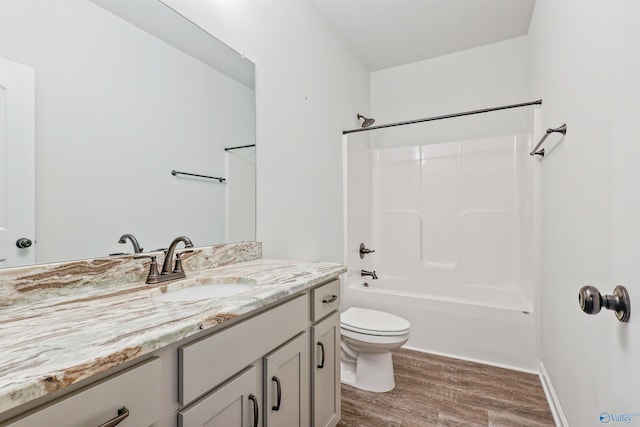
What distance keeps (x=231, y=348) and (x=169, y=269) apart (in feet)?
1.63

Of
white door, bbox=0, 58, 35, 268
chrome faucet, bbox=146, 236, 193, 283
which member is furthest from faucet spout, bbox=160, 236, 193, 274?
white door, bbox=0, 58, 35, 268

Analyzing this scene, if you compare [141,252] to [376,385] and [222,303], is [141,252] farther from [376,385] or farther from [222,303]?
[376,385]

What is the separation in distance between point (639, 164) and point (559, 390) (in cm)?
161

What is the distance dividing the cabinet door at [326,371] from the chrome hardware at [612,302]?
89cm

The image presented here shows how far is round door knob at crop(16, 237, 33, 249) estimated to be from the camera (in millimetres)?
876

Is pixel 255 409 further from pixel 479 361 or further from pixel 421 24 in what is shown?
pixel 421 24

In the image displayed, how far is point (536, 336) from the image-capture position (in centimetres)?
211

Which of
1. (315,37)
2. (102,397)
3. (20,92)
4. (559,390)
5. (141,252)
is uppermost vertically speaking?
(315,37)

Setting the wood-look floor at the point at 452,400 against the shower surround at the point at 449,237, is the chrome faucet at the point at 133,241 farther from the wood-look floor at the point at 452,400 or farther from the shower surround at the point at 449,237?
the shower surround at the point at 449,237

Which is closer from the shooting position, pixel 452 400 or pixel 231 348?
pixel 231 348

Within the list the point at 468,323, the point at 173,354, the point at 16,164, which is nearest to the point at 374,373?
the point at 468,323

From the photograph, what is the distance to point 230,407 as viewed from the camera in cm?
84

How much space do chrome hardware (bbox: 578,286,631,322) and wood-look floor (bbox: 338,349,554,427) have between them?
4.22 ft

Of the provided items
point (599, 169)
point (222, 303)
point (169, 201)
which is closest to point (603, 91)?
point (599, 169)
